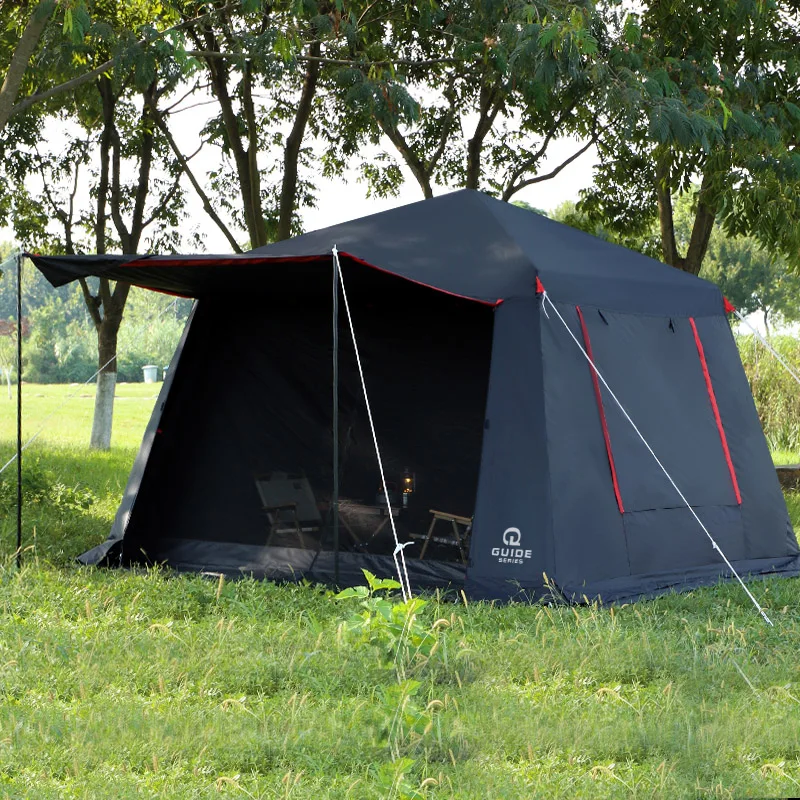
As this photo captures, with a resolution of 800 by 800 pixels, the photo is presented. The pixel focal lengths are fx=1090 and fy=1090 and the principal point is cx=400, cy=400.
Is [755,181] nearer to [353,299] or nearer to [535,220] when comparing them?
[535,220]

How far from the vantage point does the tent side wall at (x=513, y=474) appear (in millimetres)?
5266

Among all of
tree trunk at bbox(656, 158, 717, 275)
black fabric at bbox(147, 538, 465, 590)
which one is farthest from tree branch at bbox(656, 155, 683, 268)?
black fabric at bbox(147, 538, 465, 590)

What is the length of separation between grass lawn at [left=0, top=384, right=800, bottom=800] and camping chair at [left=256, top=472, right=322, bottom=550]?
1094 millimetres

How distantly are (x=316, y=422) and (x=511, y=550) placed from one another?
5.95 ft

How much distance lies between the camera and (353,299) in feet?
21.7

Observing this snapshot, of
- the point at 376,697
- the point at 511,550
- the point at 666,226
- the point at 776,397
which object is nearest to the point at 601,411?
the point at 511,550

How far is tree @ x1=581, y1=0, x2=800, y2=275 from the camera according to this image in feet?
24.9

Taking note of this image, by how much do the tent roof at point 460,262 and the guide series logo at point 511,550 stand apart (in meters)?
1.19

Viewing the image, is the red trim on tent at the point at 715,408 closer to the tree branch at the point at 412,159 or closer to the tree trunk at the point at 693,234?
the tree trunk at the point at 693,234

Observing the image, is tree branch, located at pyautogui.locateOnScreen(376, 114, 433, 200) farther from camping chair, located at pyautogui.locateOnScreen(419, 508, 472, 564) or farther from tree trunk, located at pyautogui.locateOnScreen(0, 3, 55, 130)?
camping chair, located at pyautogui.locateOnScreen(419, 508, 472, 564)

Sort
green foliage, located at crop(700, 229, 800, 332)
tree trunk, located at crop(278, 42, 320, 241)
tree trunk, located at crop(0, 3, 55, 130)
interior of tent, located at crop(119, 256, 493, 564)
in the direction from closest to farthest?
interior of tent, located at crop(119, 256, 493, 564)
tree trunk, located at crop(0, 3, 55, 130)
tree trunk, located at crop(278, 42, 320, 241)
green foliage, located at crop(700, 229, 800, 332)

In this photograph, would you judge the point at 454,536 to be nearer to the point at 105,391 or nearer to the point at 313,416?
the point at 313,416

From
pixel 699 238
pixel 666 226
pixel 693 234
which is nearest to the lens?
pixel 699 238

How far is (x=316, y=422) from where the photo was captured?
666 centimetres
